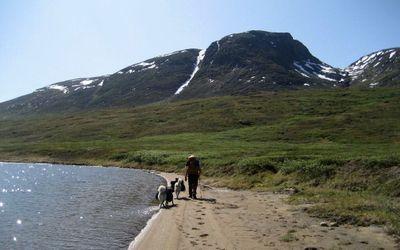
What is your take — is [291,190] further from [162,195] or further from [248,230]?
[248,230]

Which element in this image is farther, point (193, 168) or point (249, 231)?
point (193, 168)

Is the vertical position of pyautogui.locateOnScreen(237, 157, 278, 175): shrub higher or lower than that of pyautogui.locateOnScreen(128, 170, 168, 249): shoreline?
higher

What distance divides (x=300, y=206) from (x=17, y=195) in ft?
78.6

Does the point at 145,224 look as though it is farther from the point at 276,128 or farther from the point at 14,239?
the point at 276,128

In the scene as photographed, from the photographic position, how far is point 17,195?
3872cm

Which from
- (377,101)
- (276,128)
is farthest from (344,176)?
(377,101)

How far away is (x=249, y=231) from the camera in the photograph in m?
20.3

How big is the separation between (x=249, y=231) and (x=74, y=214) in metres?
12.3

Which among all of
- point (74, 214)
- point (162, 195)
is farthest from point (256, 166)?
point (74, 214)

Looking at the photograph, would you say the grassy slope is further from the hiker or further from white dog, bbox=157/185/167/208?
white dog, bbox=157/185/167/208

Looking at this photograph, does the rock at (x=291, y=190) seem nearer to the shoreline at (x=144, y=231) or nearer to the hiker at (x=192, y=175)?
the hiker at (x=192, y=175)

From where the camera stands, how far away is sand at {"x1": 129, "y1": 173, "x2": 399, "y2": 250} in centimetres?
1759

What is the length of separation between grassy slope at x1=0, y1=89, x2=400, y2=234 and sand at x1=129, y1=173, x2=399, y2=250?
1.47 metres

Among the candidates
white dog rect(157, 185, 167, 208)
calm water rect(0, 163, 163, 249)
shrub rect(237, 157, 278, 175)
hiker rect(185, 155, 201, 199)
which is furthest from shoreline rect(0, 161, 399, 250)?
shrub rect(237, 157, 278, 175)
